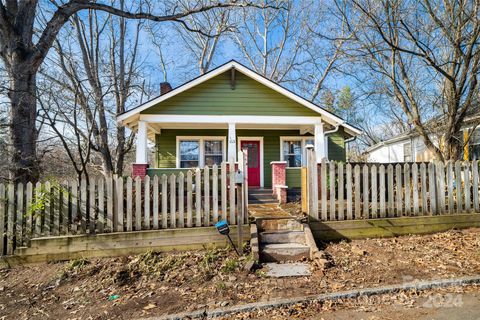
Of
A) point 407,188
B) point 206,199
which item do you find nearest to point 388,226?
point 407,188

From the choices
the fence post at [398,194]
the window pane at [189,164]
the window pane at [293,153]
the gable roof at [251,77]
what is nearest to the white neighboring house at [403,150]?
the window pane at [293,153]

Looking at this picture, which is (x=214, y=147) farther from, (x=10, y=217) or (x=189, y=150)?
(x=10, y=217)

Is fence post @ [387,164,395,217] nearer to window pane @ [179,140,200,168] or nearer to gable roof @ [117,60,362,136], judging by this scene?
gable roof @ [117,60,362,136]

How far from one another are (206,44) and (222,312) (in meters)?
21.5

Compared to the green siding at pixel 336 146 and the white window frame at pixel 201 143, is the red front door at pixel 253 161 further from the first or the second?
the green siding at pixel 336 146

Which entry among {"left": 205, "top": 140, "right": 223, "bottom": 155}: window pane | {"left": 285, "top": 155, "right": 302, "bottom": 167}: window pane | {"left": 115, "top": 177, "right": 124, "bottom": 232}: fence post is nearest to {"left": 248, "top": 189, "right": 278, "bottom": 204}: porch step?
{"left": 285, "top": 155, "right": 302, "bottom": 167}: window pane

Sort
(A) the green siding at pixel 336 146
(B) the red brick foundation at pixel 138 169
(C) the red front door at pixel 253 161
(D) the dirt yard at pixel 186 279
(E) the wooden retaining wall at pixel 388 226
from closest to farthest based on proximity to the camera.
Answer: (D) the dirt yard at pixel 186 279, (E) the wooden retaining wall at pixel 388 226, (B) the red brick foundation at pixel 138 169, (C) the red front door at pixel 253 161, (A) the green siding at pixel 336 146

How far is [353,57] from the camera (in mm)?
9875

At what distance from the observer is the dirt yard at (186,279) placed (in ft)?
11.5

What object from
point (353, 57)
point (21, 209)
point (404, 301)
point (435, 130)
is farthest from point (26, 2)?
point (435, 130)

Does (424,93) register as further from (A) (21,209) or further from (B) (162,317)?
(A) (21,209)

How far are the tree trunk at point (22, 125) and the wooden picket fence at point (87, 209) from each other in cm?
66

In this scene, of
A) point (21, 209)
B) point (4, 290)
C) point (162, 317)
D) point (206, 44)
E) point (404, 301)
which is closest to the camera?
point (162, 317)

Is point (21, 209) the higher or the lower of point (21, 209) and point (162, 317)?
the higher
